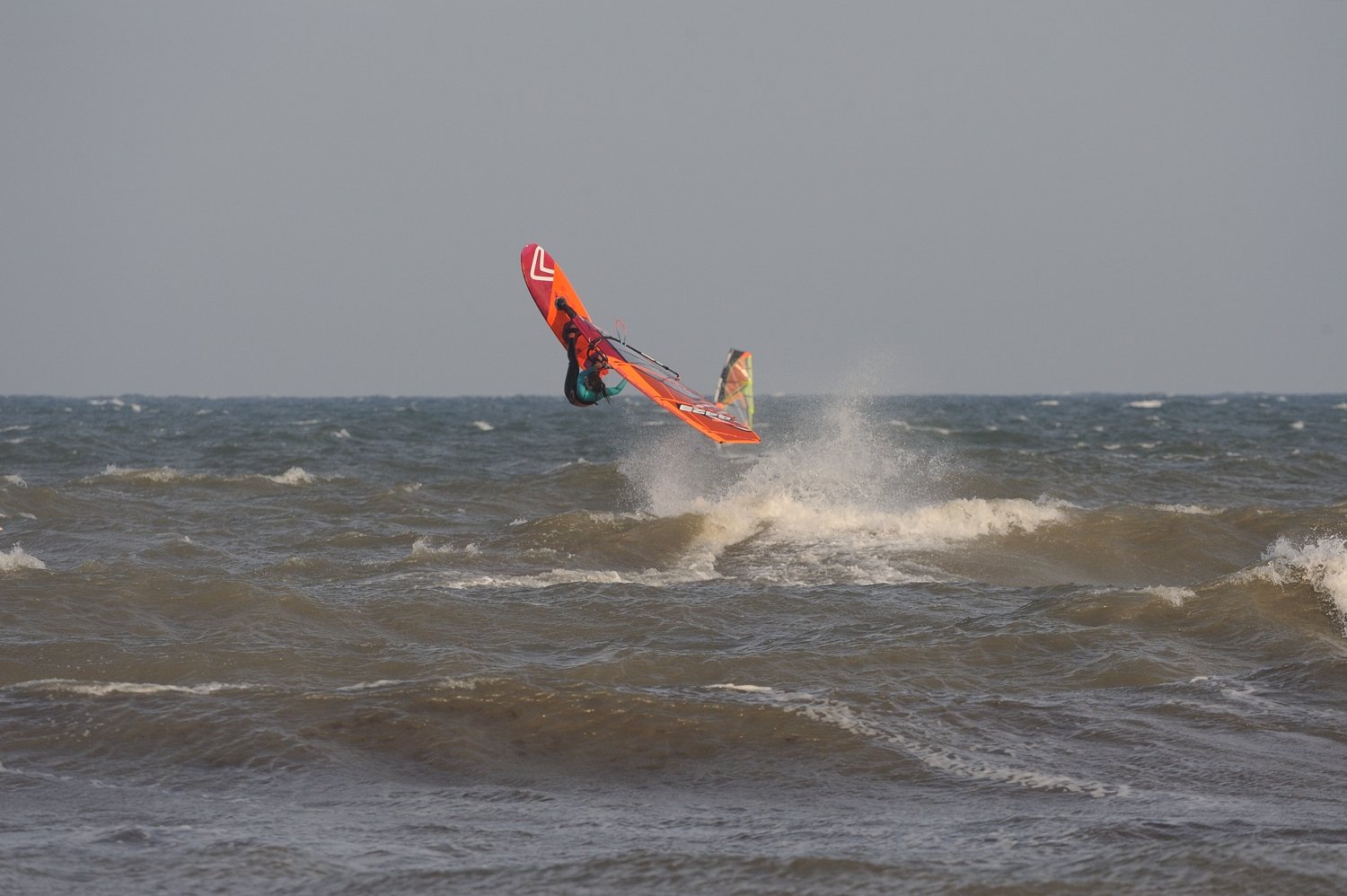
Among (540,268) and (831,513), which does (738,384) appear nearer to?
(831,513)

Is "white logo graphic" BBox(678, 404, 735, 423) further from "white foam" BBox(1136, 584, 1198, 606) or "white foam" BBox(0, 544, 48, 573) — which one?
"white foam" BBox(0, 544, 48, 573)

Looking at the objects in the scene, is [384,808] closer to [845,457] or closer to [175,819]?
[175,819]

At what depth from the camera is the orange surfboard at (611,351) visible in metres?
15.0

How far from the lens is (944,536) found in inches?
654

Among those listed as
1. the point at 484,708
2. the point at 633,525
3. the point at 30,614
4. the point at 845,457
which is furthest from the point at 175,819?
the point at 845,457

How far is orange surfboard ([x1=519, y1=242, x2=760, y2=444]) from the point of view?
15.0 m

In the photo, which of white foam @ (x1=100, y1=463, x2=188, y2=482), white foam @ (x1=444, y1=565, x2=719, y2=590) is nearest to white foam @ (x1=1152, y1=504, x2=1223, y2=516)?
white foam @ (x1=444, y1=565, x2=719, y2=590)

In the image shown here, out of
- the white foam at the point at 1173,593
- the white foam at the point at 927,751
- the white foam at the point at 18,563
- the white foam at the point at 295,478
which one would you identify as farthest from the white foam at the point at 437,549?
the white foam at the point at 295,478

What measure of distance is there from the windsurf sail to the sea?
5.05 meters

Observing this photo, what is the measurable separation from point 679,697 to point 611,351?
7014mm

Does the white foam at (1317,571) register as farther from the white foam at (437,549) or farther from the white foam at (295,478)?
the white foam at (295,478)

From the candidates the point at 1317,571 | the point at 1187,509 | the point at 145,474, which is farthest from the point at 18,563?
the point at 1187,509

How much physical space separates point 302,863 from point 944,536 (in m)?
12.3

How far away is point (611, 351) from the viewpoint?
590 inches
